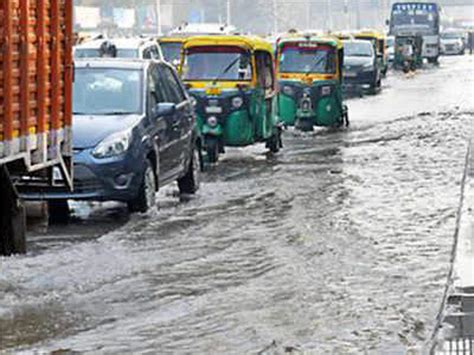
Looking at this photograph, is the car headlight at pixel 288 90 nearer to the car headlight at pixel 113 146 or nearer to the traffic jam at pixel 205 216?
the traffic jam at pixel 205 216

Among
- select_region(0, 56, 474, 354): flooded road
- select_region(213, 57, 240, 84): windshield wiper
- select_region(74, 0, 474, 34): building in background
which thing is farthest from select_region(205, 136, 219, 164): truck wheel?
select_region(74, 0, 474, 34): building in background

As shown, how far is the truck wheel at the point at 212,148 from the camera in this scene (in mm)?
21734

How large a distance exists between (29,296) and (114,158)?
4.35m

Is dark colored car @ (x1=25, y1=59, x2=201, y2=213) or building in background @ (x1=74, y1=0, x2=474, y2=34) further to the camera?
building in background @ (x1=74, y1=0, x2=474, y2=34)

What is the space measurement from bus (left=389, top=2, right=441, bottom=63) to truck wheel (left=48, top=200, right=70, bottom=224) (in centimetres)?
6112

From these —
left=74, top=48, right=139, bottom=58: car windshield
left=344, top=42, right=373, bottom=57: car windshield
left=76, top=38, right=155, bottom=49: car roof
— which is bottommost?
left=344, top=42, right=373, bottom=57: car windshield

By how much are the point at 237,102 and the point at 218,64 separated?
2.45ft

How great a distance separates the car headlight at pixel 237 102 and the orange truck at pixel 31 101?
34.5 feet

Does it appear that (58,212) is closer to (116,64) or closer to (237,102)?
(116,64)

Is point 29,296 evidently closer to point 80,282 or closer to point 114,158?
point 80,282

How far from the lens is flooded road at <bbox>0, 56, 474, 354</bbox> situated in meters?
9.38

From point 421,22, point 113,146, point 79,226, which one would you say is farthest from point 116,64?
point 421,22

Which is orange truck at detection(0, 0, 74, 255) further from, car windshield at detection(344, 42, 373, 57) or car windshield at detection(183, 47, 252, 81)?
car windshield at detection(344, 42, 373, 57)

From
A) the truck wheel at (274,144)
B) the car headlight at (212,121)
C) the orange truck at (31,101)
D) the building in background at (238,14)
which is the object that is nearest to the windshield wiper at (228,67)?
the car headlight at (212,121)
